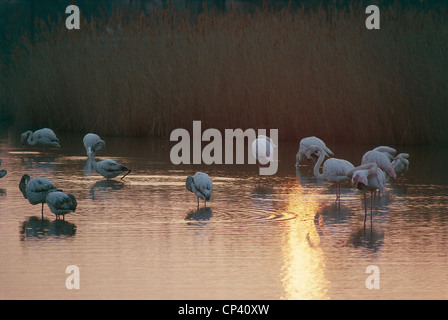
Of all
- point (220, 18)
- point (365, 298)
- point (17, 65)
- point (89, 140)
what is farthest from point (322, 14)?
point (365, 298)

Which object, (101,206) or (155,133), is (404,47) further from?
(101,206)

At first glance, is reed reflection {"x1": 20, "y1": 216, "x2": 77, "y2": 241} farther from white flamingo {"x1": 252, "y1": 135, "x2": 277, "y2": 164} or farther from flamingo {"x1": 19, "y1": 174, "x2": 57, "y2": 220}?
white flamingo {"x1": 252, "y1": 135, "x2": 277, "y2": 164}

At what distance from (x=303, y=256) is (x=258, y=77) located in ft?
33.4

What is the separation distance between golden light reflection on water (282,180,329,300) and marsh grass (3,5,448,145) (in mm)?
6651

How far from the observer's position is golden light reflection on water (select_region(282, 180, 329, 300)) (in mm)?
5138

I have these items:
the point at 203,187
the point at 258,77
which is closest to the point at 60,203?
the point at 203,187

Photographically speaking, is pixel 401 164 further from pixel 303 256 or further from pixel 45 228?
pixel 45 228

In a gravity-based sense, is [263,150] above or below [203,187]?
above

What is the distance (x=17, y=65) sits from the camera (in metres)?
21.0

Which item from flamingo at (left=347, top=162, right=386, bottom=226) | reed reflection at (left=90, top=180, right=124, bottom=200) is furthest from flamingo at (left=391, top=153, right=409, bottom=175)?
reed reflection at (left=90, top=180, right=124, bottom=200)

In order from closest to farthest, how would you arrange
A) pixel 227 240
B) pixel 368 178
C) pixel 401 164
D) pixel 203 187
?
1. pixel 227 240
2. pixel 368 178
3. pixel 203 187
4. pixel 401 164

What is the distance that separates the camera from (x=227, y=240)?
6594 millimetres

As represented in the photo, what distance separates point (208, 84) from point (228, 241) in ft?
32.9


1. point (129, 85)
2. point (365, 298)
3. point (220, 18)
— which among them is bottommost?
point (365, 298)
